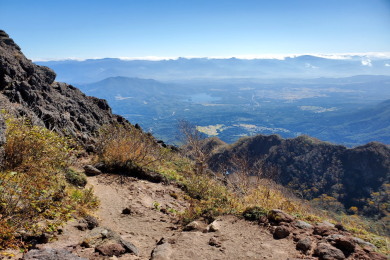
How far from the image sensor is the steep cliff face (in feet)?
36.4

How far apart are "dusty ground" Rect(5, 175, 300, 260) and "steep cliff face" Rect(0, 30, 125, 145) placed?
4.18m

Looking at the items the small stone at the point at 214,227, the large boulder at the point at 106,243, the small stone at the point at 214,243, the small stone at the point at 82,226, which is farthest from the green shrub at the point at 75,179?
the small stone at the point at 214,243

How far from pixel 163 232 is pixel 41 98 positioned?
438 inches

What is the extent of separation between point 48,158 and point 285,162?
A: 46293 millimetres

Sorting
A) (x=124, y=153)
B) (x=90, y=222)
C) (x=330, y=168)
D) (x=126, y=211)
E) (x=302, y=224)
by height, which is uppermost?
(x=124, y=153)

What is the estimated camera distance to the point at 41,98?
13203mm

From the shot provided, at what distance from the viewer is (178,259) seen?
3.90 m

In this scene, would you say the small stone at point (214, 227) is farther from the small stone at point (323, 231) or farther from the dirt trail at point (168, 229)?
the small stone at point (323, 231)

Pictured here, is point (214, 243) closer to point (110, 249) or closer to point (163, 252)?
point (163, 252)

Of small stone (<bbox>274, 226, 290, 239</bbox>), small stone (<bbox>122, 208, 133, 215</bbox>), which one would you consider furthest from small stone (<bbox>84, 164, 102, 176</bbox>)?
small stone (<bbox>274, 226, 290, 239</bbox>)

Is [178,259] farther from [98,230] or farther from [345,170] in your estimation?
[345,170]

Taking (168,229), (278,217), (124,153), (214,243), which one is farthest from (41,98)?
(278,217)

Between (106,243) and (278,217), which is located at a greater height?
(106,243)

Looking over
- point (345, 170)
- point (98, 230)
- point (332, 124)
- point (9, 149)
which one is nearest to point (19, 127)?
point (9, 149)
